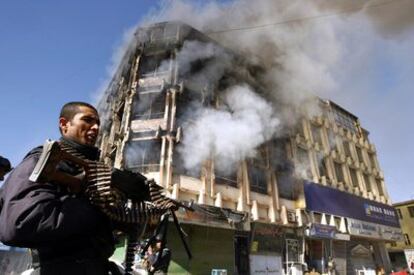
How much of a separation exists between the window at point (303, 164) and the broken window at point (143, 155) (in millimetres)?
→ 8701

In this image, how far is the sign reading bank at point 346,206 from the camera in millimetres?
16000

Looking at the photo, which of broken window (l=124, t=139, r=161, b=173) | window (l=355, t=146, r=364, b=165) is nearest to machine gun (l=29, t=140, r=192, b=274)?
broken window (l=124, t=139, r=161, b=173)

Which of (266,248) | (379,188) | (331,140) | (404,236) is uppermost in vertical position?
(331,140)

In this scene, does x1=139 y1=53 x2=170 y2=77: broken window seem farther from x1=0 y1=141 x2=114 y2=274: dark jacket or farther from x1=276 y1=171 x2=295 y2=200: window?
x1=0 y1=141 x2=114 y2=274: dark jacket

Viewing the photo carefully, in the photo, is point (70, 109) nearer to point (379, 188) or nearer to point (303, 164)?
point (303, 164)

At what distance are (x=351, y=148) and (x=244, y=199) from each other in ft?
44.6

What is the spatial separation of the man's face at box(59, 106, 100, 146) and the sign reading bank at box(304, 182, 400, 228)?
1545 centimetres

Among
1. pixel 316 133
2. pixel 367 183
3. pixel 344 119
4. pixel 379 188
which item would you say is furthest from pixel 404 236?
pixel 316 133

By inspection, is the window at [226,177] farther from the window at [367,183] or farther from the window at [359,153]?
the window at [359,153]

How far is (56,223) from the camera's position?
109 cm

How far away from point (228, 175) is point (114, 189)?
12.2 meters

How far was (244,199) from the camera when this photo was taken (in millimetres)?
13125

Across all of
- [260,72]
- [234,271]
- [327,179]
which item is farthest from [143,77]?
[327,179]

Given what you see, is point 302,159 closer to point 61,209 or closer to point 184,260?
point 184,260
